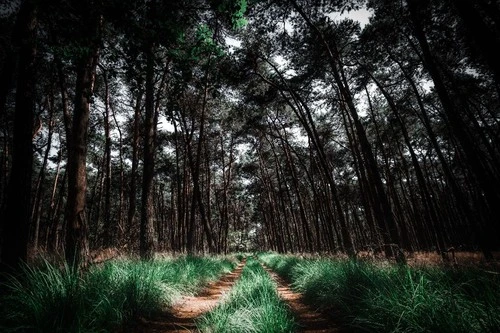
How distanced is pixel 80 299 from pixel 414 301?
336cm

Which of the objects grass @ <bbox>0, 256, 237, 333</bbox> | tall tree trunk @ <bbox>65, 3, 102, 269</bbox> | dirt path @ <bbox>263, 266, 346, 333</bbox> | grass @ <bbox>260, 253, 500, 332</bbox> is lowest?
dirt path @ <bbox>263, 266, 346, 333</bbox>

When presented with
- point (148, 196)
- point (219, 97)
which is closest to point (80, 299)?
point (148, 196)

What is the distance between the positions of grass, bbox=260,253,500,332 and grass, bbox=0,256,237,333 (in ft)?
8.95

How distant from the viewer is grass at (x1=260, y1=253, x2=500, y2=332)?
6.61ft

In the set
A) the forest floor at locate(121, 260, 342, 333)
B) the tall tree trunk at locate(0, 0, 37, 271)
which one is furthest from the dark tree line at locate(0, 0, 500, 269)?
the forest floor at locate(121, 260, 342, 333)

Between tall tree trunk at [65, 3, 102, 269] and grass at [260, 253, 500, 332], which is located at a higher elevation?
tall tree trunk at [65, 3, 102, 269]

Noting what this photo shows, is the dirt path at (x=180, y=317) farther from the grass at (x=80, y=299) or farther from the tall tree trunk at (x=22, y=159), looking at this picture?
the tall tree trunk at (x=22, y=159)

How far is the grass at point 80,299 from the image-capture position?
227 cm

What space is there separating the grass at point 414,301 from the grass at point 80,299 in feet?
8.95

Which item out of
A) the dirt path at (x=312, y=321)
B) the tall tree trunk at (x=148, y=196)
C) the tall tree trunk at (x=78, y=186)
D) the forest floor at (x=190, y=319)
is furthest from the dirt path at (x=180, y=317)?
the tall tree trunk at (x=148, y=196)

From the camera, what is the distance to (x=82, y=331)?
7.30 ft

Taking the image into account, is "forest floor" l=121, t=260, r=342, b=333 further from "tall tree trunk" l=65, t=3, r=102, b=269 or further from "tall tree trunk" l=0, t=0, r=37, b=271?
"tall tree trunk" l=0, t=0, r=37, b=271

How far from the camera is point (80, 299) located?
2520mm

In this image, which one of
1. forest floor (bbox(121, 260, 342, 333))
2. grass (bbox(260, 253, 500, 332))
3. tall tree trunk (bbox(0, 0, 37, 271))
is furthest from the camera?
tall tree trunk (bbox(0, 0, 37, 271))
